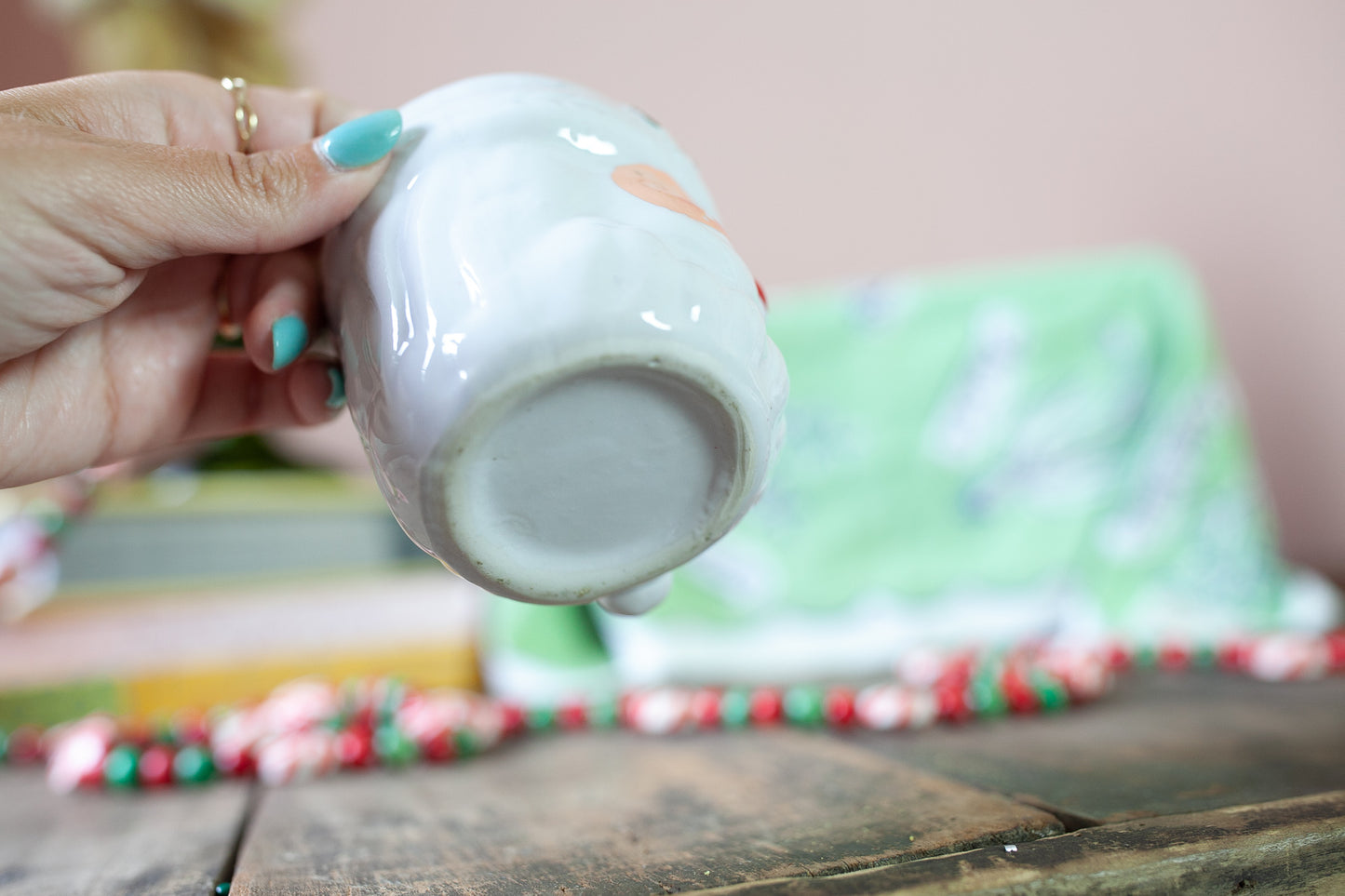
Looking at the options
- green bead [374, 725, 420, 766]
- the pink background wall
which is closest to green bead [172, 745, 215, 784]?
green bead [374, 725, 420, 766]

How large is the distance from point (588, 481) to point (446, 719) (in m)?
0.53

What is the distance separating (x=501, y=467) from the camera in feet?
1.14

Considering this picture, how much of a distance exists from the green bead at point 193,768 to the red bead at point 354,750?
0.09 meters

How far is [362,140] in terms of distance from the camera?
15.9 inches

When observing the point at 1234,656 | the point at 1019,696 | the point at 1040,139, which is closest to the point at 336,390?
the point at 1019,696

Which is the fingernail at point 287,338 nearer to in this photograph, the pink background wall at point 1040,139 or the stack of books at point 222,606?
the stack of books at point 222,606

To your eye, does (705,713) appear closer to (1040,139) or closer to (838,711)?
(838,711)

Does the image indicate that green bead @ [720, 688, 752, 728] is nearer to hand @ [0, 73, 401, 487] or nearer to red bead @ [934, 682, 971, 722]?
red bead @ [934, 682, 971, 722]

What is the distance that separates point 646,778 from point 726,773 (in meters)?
0.05

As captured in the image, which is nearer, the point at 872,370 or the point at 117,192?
the point at 117,192

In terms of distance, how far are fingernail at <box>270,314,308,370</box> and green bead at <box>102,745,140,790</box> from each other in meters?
0.46

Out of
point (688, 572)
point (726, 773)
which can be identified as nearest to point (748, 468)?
point (726, 773)

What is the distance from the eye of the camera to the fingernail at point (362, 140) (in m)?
0.40

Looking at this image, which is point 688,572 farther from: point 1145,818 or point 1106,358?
point 1145,818
